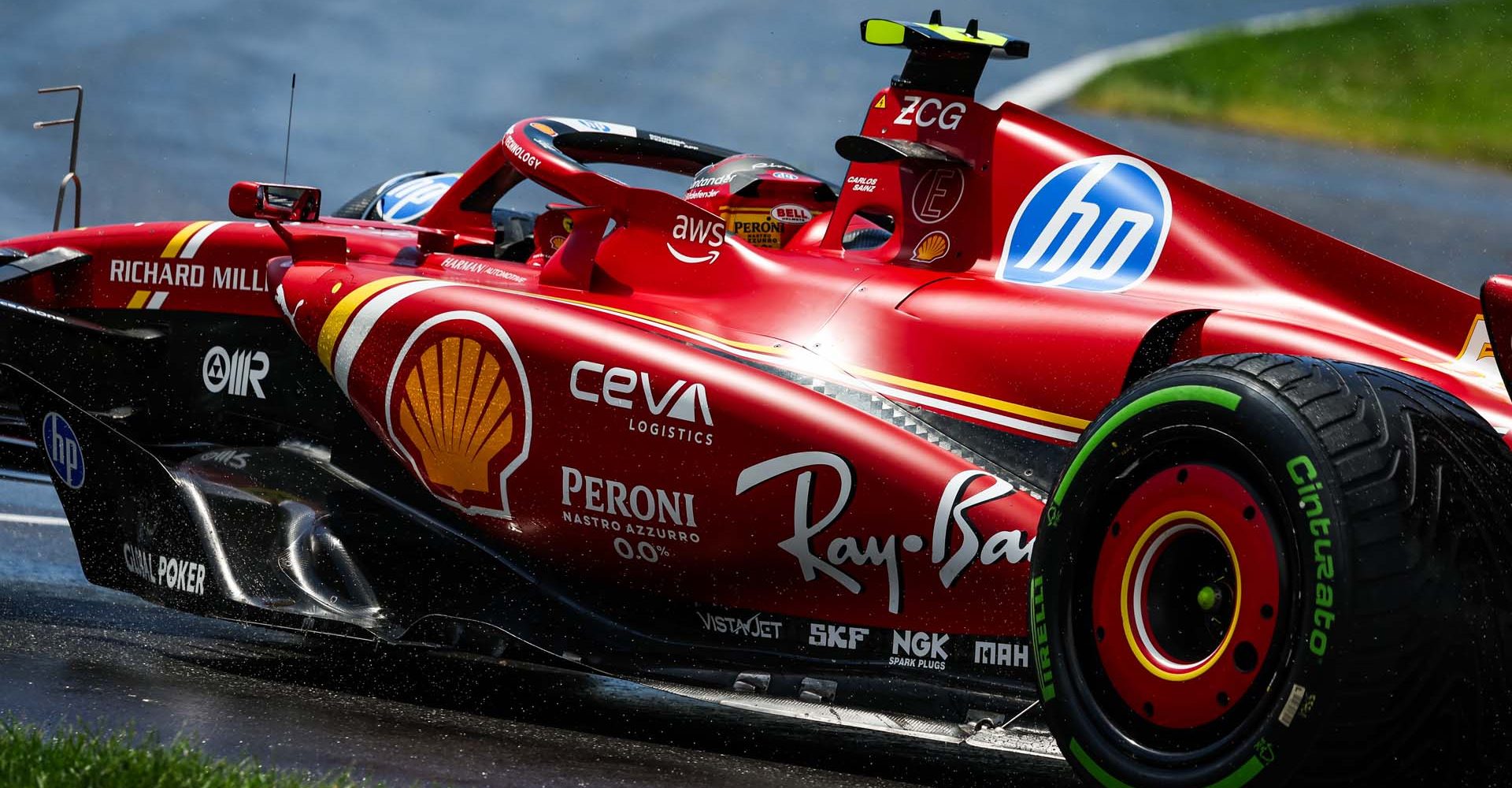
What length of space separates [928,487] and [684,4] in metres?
22.2

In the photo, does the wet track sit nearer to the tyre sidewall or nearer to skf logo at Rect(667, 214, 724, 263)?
the tyre sidewall

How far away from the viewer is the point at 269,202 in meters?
5.63

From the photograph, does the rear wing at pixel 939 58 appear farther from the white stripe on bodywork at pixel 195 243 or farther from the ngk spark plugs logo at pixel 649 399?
the white stripe on bodywork at pixel 195 243

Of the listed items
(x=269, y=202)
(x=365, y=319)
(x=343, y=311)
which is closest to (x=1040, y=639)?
(x=365, y=319)

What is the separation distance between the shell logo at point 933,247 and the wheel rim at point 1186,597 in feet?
4.75

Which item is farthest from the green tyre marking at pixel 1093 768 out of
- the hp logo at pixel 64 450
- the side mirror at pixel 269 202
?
the hp logo at pixel 64 450

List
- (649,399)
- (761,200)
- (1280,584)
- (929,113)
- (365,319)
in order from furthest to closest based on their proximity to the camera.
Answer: (761,200), (365,319), (929,113), (649,399), (1280,584)

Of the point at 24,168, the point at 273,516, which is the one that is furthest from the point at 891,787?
the point at 24,168

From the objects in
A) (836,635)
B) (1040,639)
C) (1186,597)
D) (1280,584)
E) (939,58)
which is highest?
(939,58)

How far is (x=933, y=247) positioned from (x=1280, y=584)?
189cm

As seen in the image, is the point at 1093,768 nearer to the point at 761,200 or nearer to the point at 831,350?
the point at 831,350

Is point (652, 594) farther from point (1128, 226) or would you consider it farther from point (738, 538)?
point (1128, 226)

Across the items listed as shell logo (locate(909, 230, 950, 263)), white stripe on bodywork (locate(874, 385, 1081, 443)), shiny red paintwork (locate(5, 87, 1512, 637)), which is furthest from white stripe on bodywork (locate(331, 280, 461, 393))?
white stripe on bodywork (locate(874, 385, 1081, 443))

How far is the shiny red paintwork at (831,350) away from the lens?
389 centimetres
